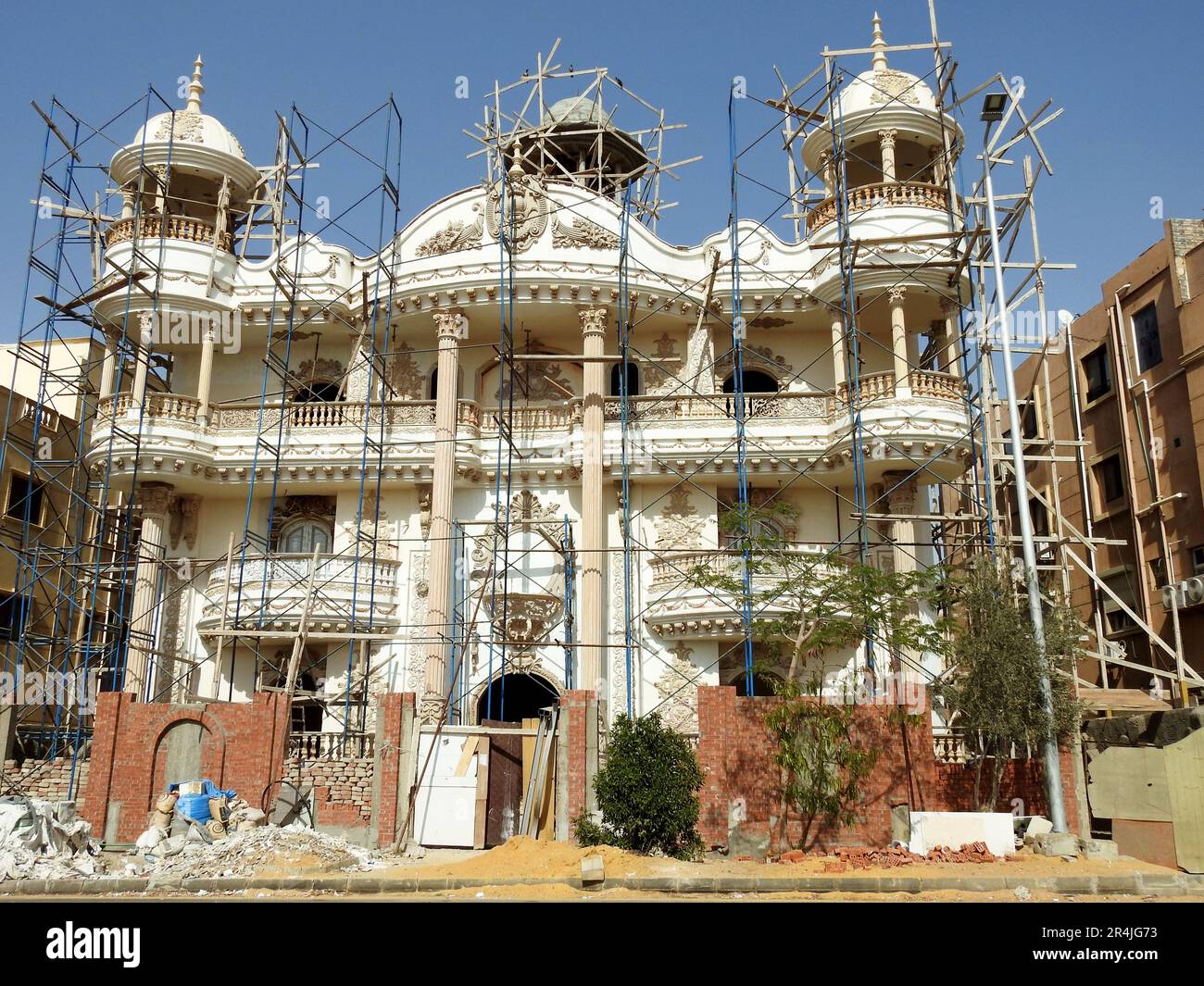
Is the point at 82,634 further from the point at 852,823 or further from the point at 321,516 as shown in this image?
the point at 852,823

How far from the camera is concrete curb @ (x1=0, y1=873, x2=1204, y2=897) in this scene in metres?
13.6

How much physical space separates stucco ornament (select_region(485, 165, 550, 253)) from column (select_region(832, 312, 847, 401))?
269 inches

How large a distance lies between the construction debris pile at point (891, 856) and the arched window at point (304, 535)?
14391 mm

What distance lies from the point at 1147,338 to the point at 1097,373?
9.33 ft

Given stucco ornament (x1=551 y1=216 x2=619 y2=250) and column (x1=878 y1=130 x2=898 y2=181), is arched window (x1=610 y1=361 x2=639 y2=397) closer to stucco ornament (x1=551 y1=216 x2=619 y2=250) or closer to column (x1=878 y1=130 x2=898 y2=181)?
stucco ornament (x1=551 y1=216 x2=619 y2=250)

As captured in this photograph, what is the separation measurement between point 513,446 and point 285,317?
22.1 ft

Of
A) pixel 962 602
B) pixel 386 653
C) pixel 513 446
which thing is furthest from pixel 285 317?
pixel 962 602

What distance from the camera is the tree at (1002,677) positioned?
16797mm

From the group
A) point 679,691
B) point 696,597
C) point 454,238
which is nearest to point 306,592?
point 679,691

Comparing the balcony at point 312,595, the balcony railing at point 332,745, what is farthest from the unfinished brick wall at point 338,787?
the balcony at point 312,595

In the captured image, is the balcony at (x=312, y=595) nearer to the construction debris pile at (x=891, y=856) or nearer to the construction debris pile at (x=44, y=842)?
the construction debris pile at (x=44, y=842)

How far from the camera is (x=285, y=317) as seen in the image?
27.4 metres

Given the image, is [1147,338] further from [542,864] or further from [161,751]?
[161,751]

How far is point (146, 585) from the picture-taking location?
81.3 feet
